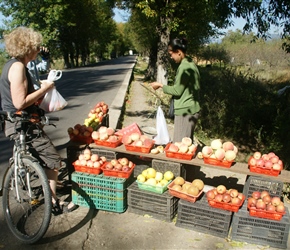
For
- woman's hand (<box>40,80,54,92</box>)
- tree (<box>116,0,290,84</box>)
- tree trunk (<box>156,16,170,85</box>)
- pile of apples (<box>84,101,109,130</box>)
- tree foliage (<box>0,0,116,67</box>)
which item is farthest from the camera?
tree foliage (<box>0,0,116,67</box>)

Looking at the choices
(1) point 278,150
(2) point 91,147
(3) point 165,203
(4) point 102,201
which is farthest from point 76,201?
(1) point 278,150

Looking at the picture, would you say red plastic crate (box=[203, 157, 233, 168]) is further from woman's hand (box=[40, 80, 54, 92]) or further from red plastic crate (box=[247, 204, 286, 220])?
woman's hand (box=[40, 80, 54, 92])

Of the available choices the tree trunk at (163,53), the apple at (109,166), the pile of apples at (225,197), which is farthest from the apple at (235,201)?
the tree trunk at (163,53)

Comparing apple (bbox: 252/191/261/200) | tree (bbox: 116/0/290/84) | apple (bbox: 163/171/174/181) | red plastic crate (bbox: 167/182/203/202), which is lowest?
red plastic crate (bbox: 167/182/203/202)

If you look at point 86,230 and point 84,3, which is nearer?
point 86,230

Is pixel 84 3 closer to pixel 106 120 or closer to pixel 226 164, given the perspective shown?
pixel 106 120

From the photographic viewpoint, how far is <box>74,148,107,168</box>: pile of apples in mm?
4031

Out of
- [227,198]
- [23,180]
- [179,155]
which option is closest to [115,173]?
[179,155]

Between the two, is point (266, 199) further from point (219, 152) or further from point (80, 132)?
point (80, 132)

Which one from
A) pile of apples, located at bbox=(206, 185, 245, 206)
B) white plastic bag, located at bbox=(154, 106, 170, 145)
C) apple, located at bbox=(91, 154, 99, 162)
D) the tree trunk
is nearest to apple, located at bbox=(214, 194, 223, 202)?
pile of apples, located at bbox=(206, 185, 245, 206)

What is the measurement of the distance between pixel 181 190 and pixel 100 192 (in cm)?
108

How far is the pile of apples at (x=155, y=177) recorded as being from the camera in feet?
12.7

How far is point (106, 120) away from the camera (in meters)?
6.07

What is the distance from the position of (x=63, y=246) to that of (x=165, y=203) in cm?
132
